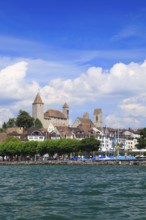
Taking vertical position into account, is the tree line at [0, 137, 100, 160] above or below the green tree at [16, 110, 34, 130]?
below

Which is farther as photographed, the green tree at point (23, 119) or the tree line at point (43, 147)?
the green tree at point (23, 119)

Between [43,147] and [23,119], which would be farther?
[23,119]

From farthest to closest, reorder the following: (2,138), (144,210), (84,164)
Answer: (2,138) < (84,164) < (144,210)

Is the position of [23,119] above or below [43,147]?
above

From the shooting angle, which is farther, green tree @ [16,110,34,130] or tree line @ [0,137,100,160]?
green tree @ [16,110,34,130]

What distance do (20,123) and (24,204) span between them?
17009 centimetres

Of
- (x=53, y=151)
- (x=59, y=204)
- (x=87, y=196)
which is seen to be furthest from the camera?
(x=53, y=151)

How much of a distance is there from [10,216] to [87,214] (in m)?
4.13

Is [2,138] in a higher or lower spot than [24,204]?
higher

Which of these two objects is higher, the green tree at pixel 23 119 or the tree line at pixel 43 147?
the green tree at pixel 23 119

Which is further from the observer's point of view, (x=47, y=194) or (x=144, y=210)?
(x=47, y=194)

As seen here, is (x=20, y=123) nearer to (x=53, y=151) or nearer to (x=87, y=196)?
(x=53, y=151)

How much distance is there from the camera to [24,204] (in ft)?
99.5

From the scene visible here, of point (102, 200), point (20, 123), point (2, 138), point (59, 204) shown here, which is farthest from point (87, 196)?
point (20, 123)
